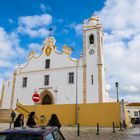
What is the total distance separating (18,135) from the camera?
12.8 feet

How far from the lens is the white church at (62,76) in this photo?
97.0ft

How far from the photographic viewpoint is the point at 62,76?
1248 inches

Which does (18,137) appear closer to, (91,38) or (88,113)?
(88,113)

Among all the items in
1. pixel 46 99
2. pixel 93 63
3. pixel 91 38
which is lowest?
pixel 46 99

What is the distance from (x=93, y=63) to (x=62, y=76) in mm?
4601

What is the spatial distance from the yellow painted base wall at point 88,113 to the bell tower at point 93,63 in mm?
4444

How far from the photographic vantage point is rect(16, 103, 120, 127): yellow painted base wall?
2306 cm

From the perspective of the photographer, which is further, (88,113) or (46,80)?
(46,80)

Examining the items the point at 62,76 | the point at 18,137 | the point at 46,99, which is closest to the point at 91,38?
the point at 62,76

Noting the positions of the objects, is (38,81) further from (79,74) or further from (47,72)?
(79,74)

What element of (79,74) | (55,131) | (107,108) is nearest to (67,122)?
(107,108)

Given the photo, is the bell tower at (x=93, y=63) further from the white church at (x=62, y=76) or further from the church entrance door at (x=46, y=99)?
the church entrance door at (x=46, y=99)

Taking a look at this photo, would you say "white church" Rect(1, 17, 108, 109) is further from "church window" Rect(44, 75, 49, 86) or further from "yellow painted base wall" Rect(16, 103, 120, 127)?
"yellow painted base wall" Rect(16, 103, 120, 127)

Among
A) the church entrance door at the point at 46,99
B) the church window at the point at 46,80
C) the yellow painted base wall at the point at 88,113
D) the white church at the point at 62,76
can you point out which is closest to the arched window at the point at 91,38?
the white church at the point at 62,76
